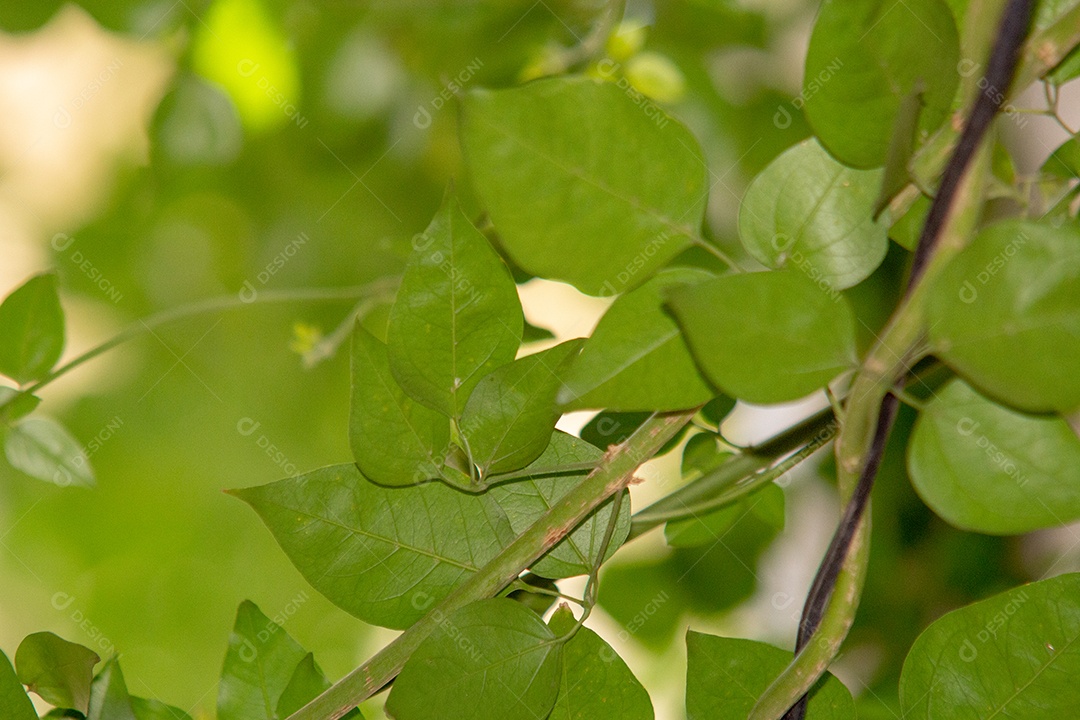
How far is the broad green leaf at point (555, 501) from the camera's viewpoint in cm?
22

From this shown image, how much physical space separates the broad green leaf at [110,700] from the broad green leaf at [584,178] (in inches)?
7.1

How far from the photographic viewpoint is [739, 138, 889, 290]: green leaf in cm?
20

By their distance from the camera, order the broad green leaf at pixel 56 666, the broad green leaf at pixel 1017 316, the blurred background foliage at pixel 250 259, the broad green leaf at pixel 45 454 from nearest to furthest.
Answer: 1. the broad green leaf at pixel 1017 316
2. the broad green leaf at pixel 56 666
3. the broad green leaf at pixel 45 454
4. the blurred background foliage at pixel 250 259

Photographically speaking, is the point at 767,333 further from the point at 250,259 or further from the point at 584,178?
the point at 250,259

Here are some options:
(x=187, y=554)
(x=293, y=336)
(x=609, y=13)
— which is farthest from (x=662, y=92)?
(x=187, y=554)

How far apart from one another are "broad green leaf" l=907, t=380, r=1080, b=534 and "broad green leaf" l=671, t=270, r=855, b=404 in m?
0.03

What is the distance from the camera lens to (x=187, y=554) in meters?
0.79

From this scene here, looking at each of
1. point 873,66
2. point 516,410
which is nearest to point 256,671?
point 516,410

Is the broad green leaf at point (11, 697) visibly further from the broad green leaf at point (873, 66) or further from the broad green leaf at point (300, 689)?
the broad green leaf at point (873, 66)

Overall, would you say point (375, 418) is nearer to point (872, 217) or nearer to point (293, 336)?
point (872, 217)

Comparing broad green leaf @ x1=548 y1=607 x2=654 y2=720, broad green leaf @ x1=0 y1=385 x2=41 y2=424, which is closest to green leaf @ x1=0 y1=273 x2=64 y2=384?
broad green leaf @ x1=0 y1=385 x2=41 y2=424

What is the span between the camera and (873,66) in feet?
0.55

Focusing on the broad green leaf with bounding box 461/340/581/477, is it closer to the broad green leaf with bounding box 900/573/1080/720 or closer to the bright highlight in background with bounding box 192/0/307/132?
the broad green leaf with bounding box 900/573/1080/720

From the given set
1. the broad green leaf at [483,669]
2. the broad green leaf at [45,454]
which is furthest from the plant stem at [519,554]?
the broad green leaf at [45,454]
